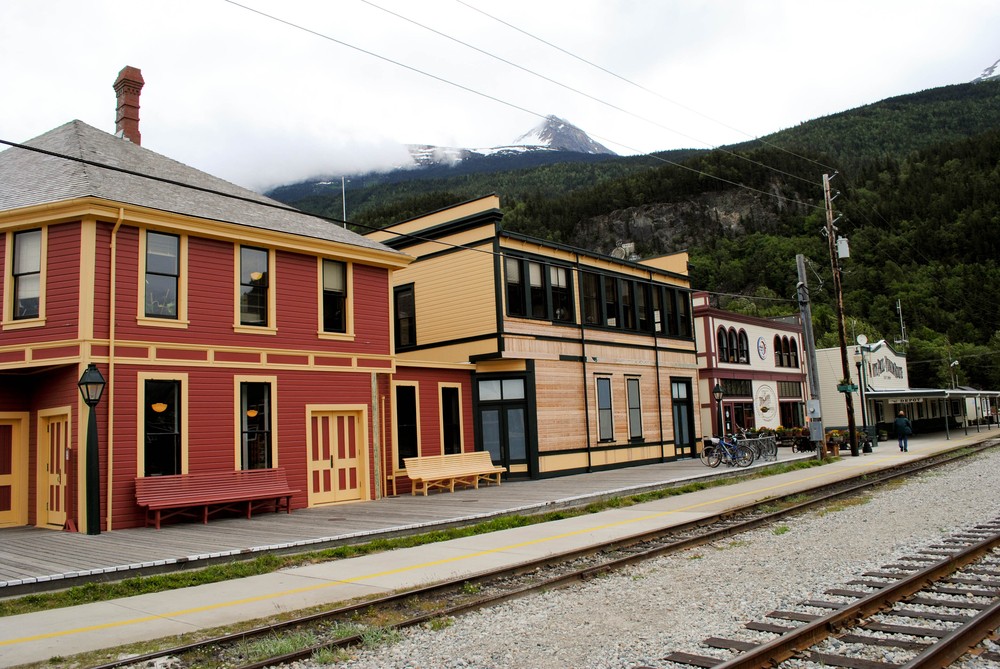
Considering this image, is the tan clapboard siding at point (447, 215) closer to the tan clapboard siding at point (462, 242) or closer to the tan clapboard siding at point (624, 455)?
the tan clapboard siding at point (462, 242)

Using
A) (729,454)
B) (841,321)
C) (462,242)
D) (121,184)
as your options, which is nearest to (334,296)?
(121,184)

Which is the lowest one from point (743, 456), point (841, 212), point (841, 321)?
point (743, 456)

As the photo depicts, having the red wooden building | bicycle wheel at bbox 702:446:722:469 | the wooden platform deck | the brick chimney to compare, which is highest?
the brick chimney

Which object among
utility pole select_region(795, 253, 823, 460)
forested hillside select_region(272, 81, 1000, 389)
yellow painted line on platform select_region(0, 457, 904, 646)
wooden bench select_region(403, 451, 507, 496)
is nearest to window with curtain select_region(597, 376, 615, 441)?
wooden bench select_region(403, 451, 507, 496)

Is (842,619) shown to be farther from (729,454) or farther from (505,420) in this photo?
(729,454)

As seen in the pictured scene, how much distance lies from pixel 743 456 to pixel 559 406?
22.0 feet

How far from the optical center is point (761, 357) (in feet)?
132

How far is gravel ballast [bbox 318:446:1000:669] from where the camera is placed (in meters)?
6.48

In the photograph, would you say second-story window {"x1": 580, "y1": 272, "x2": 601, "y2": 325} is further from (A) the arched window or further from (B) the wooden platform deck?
(A) the arched window

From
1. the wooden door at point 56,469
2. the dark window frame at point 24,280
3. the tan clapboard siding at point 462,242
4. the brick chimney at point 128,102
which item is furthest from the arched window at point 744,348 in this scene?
the dark window frame at point 24,280

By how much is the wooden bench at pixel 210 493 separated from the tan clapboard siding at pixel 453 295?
27.8 feet

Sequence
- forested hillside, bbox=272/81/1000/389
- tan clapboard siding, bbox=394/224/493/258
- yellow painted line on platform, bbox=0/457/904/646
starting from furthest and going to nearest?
1. forested hillside, bbox=272/81/1000/389
2. tan clapboard siding, bbox=394/224/493/258
3. yellow painted line on platform, bbox=0/457/904/646

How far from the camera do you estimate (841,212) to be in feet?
286

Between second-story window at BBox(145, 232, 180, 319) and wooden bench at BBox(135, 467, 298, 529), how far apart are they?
3.40 meters
